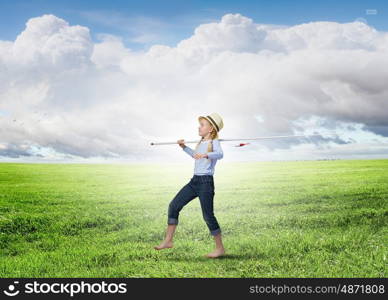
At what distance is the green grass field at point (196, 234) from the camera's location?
7820mm

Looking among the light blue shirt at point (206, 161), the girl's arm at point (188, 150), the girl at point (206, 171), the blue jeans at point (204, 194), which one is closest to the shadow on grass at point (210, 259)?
the girl at point (206, 171)

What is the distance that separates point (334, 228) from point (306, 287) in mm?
4883

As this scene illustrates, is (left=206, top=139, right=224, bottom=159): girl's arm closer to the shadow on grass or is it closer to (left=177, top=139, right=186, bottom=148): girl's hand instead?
(left=177, top=139, right=186, bottom=148): girl's hand

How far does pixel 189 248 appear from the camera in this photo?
9.10 metres

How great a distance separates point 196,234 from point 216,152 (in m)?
3.32

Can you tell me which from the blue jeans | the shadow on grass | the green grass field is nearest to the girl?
the blue jeans

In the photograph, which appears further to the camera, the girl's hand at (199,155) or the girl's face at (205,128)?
the girl's face at (205,128)

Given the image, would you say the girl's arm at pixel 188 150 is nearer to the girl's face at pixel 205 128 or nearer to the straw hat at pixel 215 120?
the girl's face at pixel 205 128

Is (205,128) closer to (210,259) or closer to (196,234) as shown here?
(210,259)

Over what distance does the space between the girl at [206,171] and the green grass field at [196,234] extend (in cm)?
81

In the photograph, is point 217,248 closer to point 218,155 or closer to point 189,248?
point 189,248

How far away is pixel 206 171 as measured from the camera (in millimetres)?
7879

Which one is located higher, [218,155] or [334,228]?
[218,155]

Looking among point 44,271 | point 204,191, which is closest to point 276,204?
point 204,191
